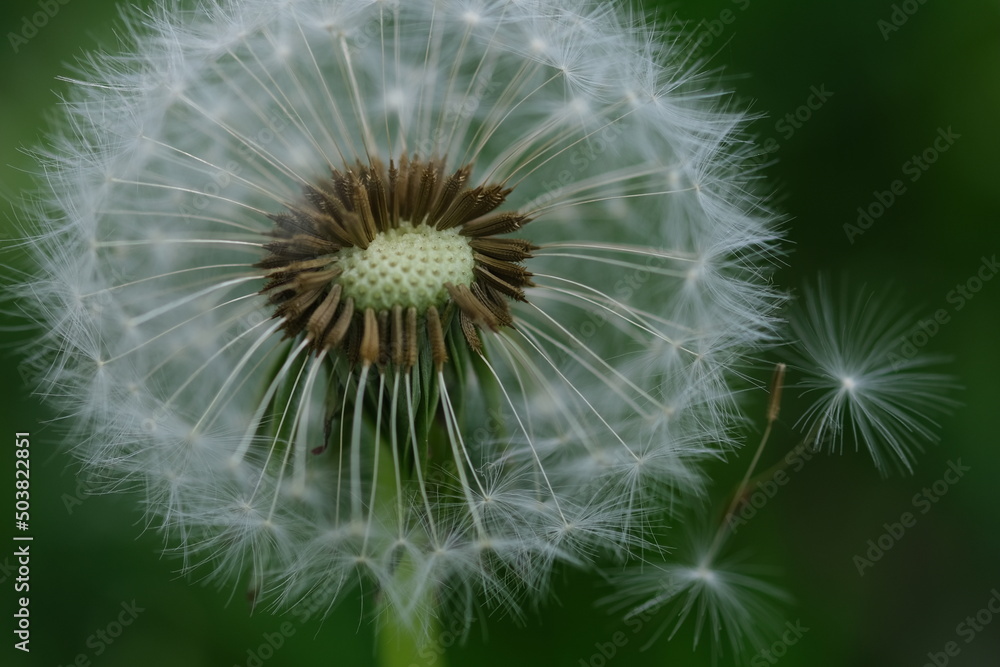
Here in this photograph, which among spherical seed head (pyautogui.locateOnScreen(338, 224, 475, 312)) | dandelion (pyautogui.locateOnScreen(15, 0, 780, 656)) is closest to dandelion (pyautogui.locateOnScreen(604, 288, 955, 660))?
dandelion (pyautogui.locateOnScreen(15, 0, 780, 656))

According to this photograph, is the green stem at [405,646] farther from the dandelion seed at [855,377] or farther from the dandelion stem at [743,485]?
the dandelion seed at [855,377]

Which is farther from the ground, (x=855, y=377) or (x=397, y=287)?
(x=855, y=377)

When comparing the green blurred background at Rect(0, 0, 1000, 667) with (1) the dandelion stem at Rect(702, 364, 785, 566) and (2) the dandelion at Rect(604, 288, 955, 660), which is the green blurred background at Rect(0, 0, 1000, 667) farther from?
(1) the dandelion stem at Rect(702, 364, 785, 566)

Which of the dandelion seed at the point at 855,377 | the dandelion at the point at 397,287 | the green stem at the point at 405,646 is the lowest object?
the green stem at the point at 405,646

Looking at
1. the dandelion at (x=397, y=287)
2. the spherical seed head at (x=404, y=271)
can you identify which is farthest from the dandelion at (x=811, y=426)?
the spherical seed head at (x=404, y=271)

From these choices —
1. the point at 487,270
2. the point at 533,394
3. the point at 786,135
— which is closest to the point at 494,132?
the point at 487,270

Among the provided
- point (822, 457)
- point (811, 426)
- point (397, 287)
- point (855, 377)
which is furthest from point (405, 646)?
point (822, 457)

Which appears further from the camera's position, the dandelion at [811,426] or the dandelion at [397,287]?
the dandelion at [811,426]

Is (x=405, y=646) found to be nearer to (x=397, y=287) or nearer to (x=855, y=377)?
(x=397, y=287)
